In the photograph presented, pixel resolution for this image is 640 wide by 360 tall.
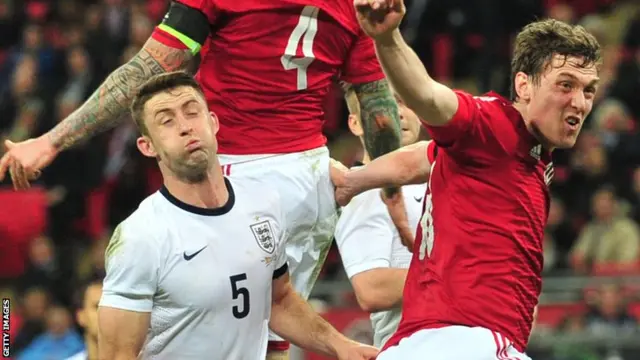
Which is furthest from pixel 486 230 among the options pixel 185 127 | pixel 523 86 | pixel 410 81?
pixel 185 127

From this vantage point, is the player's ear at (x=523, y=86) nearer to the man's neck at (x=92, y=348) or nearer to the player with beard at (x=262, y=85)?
the player with beard at (x=262, y=85)

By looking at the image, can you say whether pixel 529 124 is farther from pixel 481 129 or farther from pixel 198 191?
pixel 198 191

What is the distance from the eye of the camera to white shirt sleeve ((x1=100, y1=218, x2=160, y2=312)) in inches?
189

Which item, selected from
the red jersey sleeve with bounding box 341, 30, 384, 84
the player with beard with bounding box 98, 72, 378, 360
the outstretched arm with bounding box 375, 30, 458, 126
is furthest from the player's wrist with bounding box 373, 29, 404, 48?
the red jersey sleeve with bounding box 341, 30, 384, 84

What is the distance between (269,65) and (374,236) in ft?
3.35

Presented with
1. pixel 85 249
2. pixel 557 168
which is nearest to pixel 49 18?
pixel 85 249

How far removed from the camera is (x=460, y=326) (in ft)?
14.9

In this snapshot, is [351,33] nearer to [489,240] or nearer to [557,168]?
[489,240]

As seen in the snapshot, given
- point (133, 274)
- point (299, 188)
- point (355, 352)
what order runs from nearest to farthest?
point (133, 274) → point (355, 352) → point (299, 188)

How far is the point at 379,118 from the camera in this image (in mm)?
5973

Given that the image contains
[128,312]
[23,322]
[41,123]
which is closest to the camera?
[128,312]

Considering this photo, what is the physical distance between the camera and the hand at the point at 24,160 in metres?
5.35

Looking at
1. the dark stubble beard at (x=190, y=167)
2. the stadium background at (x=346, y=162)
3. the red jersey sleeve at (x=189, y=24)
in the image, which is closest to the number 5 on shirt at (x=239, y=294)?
the dark stubble beard at (x=190, y=167)

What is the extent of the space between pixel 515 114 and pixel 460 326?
75 centimetres
